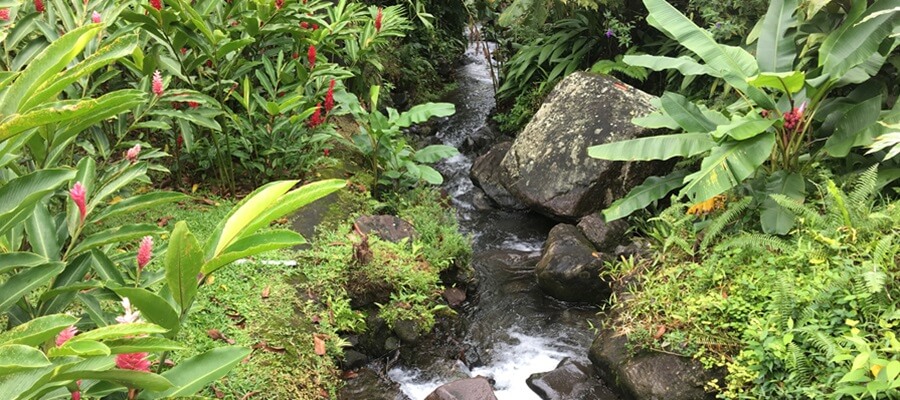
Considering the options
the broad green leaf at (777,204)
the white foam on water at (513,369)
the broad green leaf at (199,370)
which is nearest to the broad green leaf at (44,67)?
the broad green leaf at (199,370)

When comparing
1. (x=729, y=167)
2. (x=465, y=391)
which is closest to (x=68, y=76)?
(x=465, y=391)

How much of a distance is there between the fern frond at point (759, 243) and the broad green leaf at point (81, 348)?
385 cm

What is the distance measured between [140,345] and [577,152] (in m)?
5.31

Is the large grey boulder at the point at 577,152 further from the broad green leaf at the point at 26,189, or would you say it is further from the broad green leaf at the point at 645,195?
the broad green leaf at the point at 26,189

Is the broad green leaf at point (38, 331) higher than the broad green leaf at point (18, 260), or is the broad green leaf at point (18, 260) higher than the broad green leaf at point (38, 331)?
the broad green leaf at point (18, 260)

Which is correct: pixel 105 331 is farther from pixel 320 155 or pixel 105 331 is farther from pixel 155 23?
pixel 320 155

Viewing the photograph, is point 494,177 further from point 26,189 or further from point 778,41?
point 26,189

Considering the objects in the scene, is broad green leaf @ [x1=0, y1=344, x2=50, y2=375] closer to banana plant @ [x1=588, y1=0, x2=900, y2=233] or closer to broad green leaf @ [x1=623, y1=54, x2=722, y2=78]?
banana plant @ [x1=588, y1=0, x2=900, y2=233]

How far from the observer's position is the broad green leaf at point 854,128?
4.27m

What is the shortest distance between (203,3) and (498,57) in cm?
605

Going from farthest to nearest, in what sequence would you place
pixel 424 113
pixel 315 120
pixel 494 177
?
pixel 494 177, pixel 424 113, pixel 315 120

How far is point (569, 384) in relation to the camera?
4.37 meters

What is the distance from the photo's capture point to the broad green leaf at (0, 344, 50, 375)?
1344 millimetres

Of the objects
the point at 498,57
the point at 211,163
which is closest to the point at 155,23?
the point at 211,163
